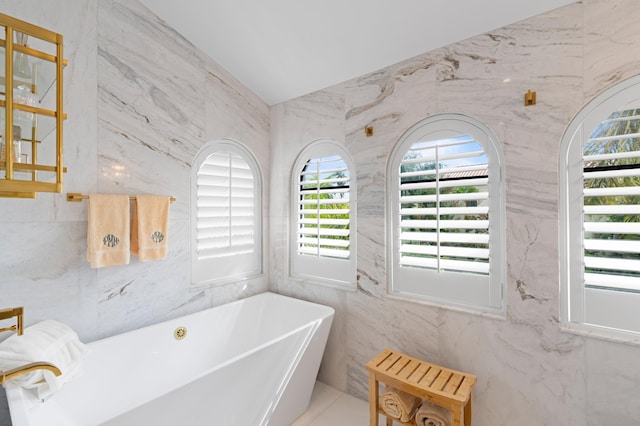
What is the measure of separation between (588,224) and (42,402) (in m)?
2.71

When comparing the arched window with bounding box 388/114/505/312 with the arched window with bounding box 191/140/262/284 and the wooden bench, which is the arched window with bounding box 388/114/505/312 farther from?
the arched window with bounding box 191/140/262/284

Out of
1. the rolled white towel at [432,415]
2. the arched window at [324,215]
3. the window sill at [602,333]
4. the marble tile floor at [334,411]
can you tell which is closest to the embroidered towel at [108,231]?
the arched window at [324,215]

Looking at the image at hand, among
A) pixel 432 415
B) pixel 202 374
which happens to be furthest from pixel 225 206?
pixel 432 415

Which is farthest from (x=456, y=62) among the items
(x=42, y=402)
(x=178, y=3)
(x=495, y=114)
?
(x=42, y=402)

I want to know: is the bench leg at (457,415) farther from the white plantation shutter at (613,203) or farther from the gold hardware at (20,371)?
the gold hardware at (20,371)

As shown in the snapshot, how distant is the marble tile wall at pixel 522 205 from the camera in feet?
4.99

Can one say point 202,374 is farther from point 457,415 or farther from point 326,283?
point 326,283

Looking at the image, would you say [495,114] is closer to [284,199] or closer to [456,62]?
[456,62]

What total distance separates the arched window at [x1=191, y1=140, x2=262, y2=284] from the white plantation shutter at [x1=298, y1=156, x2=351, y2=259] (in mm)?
474

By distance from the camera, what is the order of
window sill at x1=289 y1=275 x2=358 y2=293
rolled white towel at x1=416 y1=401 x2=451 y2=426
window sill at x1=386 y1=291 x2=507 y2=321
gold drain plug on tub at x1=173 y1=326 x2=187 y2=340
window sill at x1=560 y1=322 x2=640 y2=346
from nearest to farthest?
window sill at x1=560 y1=322 x2=640 y2=346 → rolled white towel at x1=416 y1=401 x2=451 y2=426 → window sill at x1=386 y1=291 x2=507 y2=321 → gold drain plug on tub at x1=173 y1=326 x2=187 y2=340 → window sill at x1=289 y1=275 x2=358 y2=293

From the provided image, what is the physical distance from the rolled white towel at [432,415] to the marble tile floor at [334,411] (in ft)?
1.58

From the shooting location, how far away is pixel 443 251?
78.3 inches

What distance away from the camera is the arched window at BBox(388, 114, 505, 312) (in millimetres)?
1840

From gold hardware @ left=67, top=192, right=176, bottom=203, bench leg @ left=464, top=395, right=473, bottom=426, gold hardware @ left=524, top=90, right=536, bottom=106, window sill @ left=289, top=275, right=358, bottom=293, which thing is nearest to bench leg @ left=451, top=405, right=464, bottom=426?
bench leg @ left=464, top=395, right=473, bottom=426
